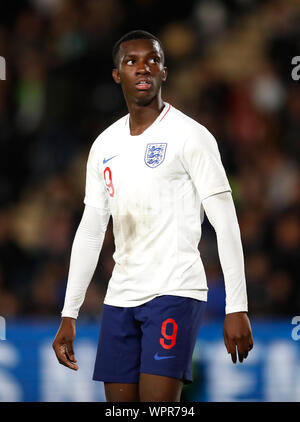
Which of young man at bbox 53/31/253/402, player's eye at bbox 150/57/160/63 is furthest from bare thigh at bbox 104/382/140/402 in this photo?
player's eye at bbox 150/57/160/63

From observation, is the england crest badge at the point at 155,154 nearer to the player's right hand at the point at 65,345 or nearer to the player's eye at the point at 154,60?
the player's eye at the point at 154,60

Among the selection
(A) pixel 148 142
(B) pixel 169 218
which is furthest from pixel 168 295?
(A) pixel 148 142

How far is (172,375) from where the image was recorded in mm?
3812

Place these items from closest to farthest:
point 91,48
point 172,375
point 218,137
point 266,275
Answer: point 172,375 < point 266,275 < point 218,137 < point 91,48

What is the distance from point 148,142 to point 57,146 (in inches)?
183

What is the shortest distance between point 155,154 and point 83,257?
62cm

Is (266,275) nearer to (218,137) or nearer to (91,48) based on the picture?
(218,137)

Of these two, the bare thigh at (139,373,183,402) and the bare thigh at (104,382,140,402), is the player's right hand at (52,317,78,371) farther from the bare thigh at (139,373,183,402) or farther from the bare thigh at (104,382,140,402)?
the bare thigh at (139,373,183,402)

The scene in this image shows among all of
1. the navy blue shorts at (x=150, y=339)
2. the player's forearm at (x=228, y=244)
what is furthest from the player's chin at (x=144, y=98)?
the navy blue shorts at (x=150, y=339)

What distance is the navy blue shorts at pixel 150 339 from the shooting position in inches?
152

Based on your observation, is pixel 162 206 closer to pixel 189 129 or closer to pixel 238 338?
pixel 189 129

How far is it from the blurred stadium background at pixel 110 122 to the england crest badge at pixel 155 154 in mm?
2629

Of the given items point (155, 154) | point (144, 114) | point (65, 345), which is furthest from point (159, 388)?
point (144, 114)

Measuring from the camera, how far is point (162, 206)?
394cm
